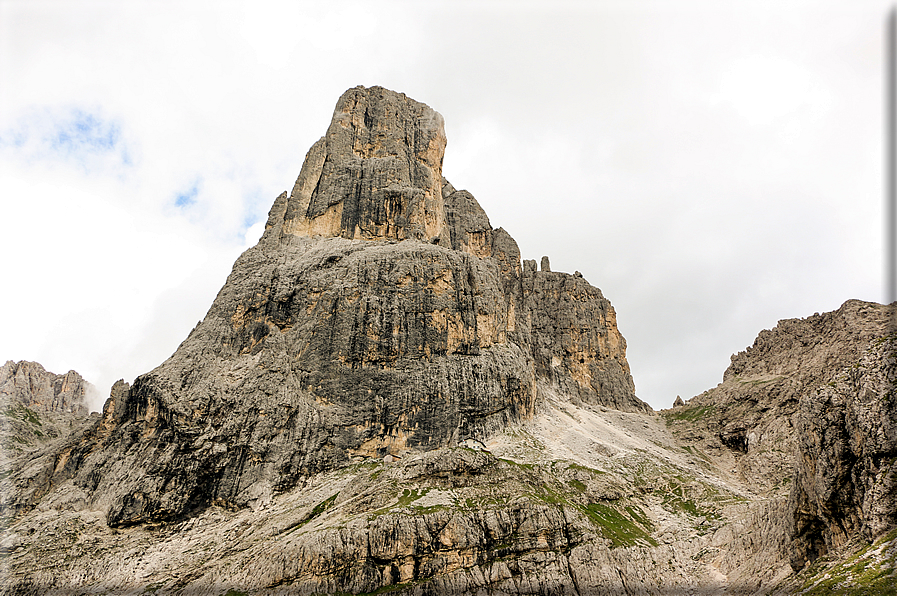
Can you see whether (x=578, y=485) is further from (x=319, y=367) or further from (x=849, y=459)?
(x=849, y=459)

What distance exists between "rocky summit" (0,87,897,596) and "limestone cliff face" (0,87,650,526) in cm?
46

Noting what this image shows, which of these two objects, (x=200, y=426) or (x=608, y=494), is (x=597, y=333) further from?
(x=200, y=426)

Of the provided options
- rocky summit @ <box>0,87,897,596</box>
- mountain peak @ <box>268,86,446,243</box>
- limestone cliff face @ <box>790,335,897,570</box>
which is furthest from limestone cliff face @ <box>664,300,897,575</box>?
mountain peak @ <box>268,86,446,243</box>

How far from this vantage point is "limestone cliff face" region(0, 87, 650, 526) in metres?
110

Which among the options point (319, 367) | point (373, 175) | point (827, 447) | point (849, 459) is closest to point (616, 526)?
point (827, 447)

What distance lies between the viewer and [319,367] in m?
124

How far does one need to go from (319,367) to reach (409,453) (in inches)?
1074

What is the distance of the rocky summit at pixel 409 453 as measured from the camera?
69688 millimetres

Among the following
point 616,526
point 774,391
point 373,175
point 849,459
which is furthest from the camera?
point 373,175

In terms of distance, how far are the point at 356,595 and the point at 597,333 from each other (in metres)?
136

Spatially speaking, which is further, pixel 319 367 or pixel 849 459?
pixel 319 367

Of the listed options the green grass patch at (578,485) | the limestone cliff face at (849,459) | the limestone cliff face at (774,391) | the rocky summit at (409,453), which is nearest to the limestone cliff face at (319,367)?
the rocky summit at (409,453)

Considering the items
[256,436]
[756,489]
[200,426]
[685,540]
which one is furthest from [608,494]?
[200,426]

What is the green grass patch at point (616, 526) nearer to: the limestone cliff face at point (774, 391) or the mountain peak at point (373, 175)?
the limestone cliff face at point (774, 391)
